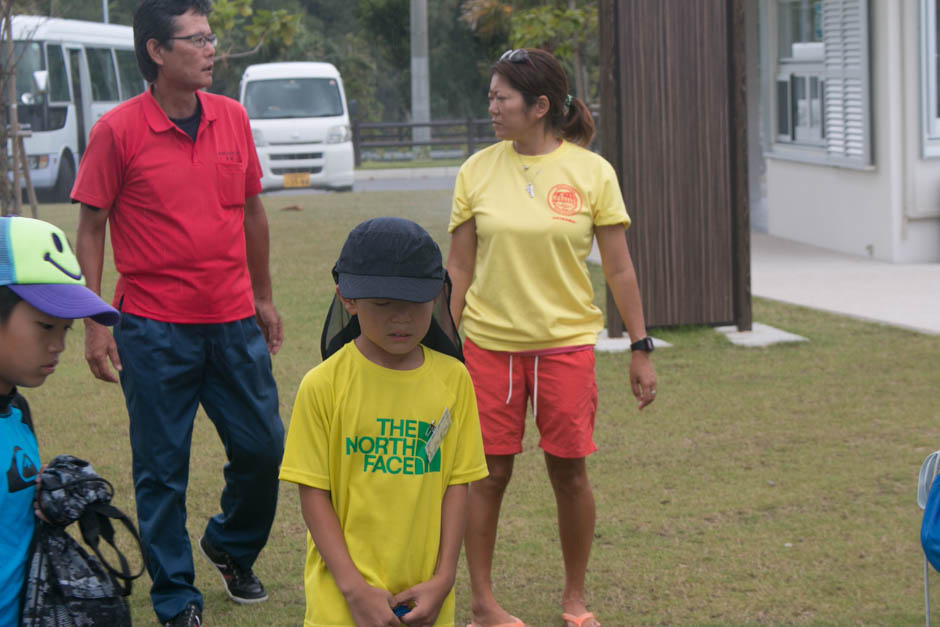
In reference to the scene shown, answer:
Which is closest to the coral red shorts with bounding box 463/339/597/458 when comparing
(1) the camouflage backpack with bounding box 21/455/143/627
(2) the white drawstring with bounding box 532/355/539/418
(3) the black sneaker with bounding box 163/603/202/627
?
(2) the white drawstring with bounding box 532/355/539/418

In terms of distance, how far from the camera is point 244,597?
4.56 meters

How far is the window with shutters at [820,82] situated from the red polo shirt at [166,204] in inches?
377

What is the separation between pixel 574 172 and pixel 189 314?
4.35ft

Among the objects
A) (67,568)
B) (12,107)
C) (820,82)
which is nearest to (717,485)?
(67,568)

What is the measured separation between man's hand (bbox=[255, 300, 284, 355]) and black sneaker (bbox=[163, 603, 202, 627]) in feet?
3.16

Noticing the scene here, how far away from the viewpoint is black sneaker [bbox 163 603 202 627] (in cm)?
408

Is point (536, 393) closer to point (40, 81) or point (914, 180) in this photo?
point (914, 180)

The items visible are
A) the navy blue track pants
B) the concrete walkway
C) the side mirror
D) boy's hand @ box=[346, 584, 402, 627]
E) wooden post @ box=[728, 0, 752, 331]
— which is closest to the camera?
boy's hand @ box=[346, 584, 402, 627]

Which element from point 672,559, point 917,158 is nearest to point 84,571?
point 672,559

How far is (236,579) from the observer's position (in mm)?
4566

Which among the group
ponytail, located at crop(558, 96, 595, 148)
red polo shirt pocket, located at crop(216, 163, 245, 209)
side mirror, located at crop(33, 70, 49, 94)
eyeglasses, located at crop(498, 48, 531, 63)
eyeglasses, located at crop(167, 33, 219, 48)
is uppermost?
side mirror, located at crop(33, 70, 49, 94)

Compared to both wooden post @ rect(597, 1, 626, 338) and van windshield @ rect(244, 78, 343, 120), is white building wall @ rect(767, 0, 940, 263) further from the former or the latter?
van windshield @ rect(244, 78, 343, 120)

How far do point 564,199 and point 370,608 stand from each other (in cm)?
184

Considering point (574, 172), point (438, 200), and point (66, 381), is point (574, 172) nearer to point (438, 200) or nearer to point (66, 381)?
point (66, 381)
